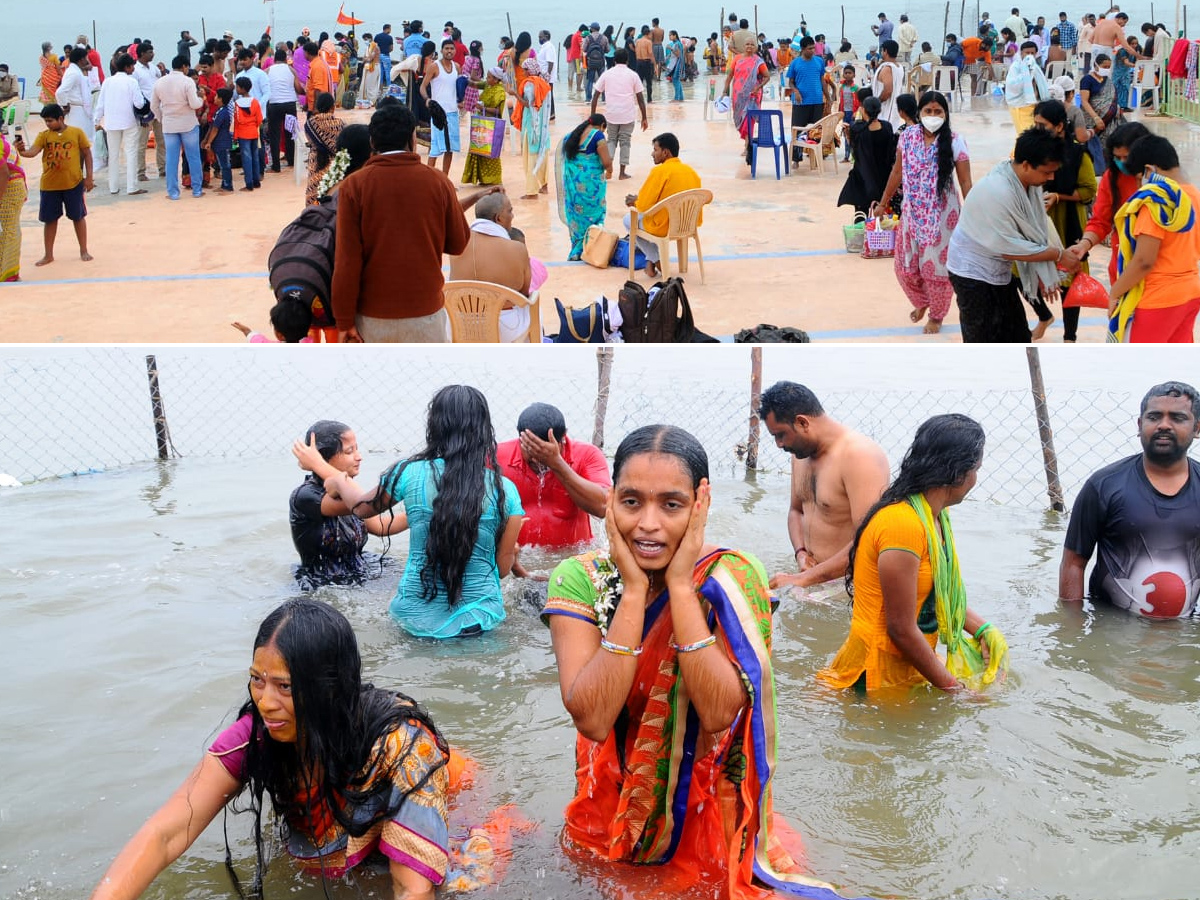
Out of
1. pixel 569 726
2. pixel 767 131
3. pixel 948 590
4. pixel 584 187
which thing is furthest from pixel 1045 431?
pixel 767 131

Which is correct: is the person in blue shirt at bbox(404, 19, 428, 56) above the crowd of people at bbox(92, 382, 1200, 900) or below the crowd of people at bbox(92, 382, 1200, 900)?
above

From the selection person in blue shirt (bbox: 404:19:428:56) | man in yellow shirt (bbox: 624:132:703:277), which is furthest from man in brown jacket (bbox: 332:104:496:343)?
person in blue shirt (bbox: 404:19:428:56)

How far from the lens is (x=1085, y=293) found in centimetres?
702

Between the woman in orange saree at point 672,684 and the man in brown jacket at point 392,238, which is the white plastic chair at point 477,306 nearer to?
the man in brown jacket at point 392,238

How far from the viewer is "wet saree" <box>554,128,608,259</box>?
34.9 feet

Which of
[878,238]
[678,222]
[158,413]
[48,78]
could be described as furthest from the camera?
[48,78]

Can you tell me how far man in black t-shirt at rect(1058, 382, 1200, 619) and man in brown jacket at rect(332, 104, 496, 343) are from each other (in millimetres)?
2909

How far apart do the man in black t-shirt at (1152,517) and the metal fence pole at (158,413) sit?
17.6 ft

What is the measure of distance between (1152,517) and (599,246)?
6584 millimetres

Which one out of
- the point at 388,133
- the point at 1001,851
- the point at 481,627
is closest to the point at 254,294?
the point at 388,133

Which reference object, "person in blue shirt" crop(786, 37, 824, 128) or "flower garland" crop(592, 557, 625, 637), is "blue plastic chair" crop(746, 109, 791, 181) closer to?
"person in blue shirt" crop(786, 37, 824, 128)

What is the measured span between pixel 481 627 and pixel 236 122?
11.6 meters

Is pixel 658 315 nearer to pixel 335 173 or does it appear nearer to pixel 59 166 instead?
pixel 335 173

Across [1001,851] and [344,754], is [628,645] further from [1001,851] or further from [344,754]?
[1001,851]
